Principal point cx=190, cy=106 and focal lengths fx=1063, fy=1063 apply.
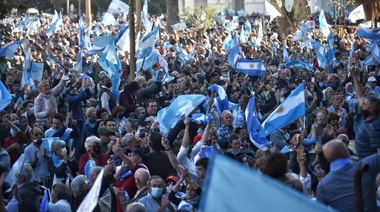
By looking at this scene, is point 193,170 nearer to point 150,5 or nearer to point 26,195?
point 26,195

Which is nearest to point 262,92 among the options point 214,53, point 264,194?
point 214,53

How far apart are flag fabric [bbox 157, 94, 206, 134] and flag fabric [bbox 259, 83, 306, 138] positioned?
4.12 ft

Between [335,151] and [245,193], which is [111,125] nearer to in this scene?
[335,151]

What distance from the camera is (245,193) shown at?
4.23 metres

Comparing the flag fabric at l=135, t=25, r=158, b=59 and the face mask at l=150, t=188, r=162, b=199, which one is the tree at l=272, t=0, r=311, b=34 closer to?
the flag fabric at l=135, t=25, r=158, b=59

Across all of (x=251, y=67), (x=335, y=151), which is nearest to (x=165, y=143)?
(x=335, y=151)

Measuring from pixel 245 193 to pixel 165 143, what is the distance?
18.3 feet

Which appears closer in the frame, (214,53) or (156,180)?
(156,180)

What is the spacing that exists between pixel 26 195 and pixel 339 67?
1579 centimetres

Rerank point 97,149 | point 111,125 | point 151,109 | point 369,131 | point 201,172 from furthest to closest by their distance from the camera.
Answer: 1. point 151,109
2. point 111,125
3. point 97,149
4. point 369,131
5. point 201,172

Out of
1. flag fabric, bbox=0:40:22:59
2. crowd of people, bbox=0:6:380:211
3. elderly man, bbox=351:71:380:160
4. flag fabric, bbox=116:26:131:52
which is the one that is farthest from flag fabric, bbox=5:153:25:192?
flag fabric, bbox=116:26:131:52

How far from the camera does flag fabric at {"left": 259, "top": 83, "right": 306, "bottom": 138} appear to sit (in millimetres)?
11922

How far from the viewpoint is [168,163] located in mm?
10156

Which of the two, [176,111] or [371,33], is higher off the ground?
[371,33]
